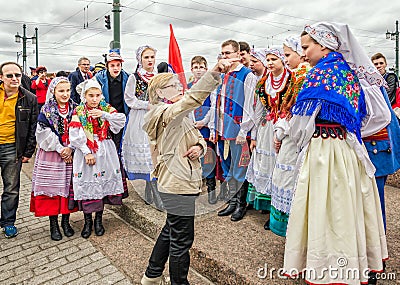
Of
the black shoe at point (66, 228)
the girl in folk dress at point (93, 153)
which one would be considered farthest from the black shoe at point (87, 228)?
the black shoe at point (66, 228)

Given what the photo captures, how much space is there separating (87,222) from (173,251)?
194 centimetres

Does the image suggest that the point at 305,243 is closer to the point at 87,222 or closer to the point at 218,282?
the point at 218,282

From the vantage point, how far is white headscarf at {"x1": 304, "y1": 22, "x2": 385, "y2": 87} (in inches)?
89.6

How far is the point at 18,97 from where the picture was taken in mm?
4102

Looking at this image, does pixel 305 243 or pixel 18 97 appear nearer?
pixel 305 243

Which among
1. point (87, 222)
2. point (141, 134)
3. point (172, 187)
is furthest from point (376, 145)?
point (87, 222)

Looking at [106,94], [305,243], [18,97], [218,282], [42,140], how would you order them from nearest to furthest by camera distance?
[305,243] < [218,282] < [42,140] < [18,97] < [106,94]

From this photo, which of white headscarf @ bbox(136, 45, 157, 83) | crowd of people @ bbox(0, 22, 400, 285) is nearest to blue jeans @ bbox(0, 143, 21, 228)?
white headscarf @ bbox(136, 45, 157, 83)

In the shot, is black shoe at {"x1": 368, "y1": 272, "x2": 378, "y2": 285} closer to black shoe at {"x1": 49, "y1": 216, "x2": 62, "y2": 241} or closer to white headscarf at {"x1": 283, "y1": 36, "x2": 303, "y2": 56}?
white headscarf at {"x1": 283, "y1": 36, "x2": 303, "y2": 56}

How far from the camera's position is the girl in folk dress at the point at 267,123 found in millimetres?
3295

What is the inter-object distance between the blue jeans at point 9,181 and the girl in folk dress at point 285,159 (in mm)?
2993

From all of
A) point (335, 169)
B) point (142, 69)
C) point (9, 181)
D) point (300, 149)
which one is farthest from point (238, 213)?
point (9, 181)

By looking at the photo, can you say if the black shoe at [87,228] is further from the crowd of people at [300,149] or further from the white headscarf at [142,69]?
the white headscarf at [142,69]

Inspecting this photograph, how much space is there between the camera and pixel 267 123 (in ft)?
11.3
